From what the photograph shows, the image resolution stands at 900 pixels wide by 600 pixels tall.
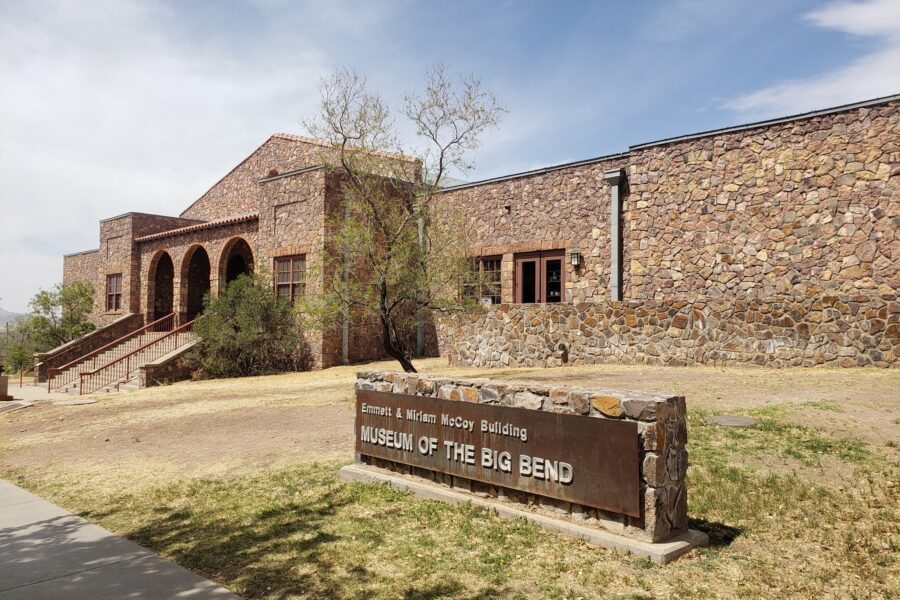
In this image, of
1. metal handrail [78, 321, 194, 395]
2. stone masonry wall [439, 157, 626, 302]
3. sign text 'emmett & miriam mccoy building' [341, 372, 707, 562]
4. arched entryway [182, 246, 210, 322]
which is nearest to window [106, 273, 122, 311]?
arched entryway [182, 246, 210, 322]

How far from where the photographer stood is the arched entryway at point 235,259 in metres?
26.4

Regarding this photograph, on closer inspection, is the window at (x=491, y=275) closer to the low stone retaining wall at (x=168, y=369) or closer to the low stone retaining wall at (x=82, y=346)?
the low stone retaining wall at (x=168, y=369)

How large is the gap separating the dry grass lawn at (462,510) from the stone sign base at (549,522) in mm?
86

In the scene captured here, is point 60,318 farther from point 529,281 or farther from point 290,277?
point 529,281

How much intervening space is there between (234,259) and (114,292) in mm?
7909

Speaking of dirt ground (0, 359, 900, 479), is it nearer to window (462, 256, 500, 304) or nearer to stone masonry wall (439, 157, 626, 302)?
stone masonry wall (439, 157, 626, 302)

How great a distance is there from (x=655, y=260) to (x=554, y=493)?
14.1 meters

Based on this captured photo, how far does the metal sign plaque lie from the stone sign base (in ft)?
0.64

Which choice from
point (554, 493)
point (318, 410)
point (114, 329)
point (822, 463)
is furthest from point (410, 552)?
point (114, 329)

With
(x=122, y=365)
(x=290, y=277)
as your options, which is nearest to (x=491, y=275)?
(x=290, y=277)

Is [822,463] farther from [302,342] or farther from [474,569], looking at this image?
[302,342]

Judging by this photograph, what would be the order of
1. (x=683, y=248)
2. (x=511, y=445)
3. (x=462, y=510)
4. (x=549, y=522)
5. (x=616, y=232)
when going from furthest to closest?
(x=616, y=232), (x=683, y=248), (x=462, y=510), (x=511, y=445), (x=549, y=522)

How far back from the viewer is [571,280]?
20188 millimetres

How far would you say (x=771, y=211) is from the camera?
54.1 feet
